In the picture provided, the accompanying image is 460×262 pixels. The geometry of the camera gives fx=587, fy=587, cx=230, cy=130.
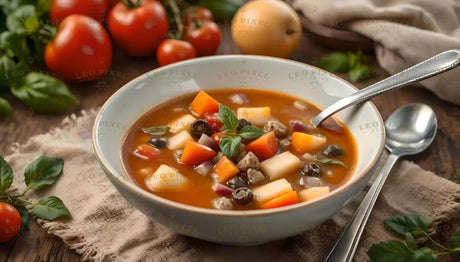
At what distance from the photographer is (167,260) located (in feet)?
9.28

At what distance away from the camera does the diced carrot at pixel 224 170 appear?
296cm

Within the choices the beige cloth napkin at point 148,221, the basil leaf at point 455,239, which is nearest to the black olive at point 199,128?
the beige cloth napkin at point 148,221

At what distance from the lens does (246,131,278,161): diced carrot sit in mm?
3096

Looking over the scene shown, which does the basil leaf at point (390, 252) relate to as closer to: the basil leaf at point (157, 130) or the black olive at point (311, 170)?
the black olive at point (311, 170)

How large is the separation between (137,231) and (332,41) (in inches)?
102

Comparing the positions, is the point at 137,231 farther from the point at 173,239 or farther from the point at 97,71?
the point at 97,71

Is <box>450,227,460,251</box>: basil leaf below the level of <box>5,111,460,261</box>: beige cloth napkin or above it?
above

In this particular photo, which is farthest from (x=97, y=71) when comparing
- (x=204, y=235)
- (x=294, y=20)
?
(x=204, y=235)

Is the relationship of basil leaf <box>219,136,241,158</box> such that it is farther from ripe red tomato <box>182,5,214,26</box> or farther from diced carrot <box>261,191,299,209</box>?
ripe red tomato <box>182,5,214,26</box>

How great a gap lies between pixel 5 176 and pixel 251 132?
1.37 m

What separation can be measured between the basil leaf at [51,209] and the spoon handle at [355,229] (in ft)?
4.56

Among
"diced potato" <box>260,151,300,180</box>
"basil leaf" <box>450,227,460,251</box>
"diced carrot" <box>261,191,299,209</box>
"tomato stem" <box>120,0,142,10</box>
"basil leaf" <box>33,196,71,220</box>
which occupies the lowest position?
"basil leaf" <box>33,196,71,220</box>

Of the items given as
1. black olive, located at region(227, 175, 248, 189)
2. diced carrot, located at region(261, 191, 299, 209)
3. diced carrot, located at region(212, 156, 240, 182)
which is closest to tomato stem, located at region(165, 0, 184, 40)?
diced carrot, located at region(212, 156, 240, 182)

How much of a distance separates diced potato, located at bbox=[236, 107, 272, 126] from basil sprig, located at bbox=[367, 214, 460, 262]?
0.92 m
